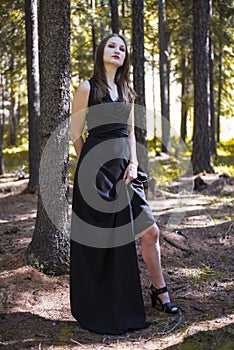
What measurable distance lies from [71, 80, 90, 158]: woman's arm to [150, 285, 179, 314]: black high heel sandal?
61.3 inches

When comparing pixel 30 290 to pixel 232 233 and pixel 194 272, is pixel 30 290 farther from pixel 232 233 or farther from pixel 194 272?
pixel 232 233

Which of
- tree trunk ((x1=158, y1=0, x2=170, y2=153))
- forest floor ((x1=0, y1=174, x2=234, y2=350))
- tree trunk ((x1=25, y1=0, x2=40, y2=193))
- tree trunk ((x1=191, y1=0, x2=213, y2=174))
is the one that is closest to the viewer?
forest floor ((x1=0, y1=174, x2=234, y2=350))

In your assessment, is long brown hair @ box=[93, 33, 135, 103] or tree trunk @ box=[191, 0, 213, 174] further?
tree trunk @ box=[191, 0, 213, 174]

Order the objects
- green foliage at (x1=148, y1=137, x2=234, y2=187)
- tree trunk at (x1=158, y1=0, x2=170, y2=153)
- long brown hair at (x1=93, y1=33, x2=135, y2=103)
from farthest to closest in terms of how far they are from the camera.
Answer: tree trunk at (x1=158, y1=0, x2=170, y2=153), green foliage at (x1=148, y1=137, x2=234, y2=187), long brown hair at (x1=93, y1=33, x2=135, y2=103)

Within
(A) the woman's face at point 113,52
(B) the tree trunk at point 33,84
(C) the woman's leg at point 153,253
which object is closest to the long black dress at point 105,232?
(C) the woman's leg at point 153,253

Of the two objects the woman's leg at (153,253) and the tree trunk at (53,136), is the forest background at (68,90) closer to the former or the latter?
the tree trunk at (53,136)

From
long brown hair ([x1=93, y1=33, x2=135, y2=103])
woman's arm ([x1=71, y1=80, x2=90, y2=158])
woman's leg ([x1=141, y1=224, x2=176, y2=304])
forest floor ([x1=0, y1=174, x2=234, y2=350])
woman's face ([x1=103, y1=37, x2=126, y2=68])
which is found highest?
woman's face ([x1=103, y1=37, x2=126, y2=68])

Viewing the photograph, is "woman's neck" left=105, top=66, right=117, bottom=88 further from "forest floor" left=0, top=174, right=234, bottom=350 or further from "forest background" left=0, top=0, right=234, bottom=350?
"forest floor" left=0, top=174, right=234, bottom=350

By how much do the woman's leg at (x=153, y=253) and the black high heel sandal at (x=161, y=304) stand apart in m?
0.03

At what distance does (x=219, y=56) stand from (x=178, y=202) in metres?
14.5

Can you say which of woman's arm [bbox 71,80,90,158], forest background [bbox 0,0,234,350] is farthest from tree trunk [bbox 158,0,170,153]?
woman's arm [bbox 71,80,90,158]

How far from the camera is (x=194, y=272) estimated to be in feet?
20.1

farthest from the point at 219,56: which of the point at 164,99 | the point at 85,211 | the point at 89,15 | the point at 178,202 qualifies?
the point at 85,211

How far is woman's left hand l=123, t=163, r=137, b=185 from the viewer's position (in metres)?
4.51
